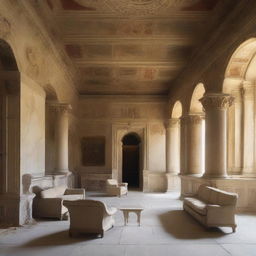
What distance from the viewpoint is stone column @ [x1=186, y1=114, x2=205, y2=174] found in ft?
44.8

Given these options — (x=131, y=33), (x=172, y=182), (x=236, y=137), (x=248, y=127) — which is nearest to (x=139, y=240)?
(x=236, y=137)

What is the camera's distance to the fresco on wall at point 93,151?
60.5 ft

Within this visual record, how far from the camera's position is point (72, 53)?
12.5 m

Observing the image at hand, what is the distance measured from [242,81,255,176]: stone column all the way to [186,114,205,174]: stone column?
10.5ft

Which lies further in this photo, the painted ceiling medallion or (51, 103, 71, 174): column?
(51, 103, 71, 174): column

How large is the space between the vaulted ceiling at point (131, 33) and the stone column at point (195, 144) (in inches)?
104

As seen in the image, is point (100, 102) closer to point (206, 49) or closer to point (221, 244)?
point (206, 49)

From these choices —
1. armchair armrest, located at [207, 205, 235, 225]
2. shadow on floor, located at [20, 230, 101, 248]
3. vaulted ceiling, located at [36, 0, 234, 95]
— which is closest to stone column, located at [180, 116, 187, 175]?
vaulted ceiling, located at [36, 0, 234, 95]

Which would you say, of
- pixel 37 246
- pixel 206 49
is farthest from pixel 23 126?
pixel 206 49

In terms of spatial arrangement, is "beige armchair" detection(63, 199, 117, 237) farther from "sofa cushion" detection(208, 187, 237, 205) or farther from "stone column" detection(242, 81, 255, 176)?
"stone column" detection(242, 81, 255, 176)

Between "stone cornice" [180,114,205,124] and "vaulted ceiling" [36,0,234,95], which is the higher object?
"vaulted ceiling" [36,0,234,95]

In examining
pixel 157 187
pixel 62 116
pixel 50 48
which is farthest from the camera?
pixel 157 187

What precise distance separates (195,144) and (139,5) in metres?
7.26

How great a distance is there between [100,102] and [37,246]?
12.9m
